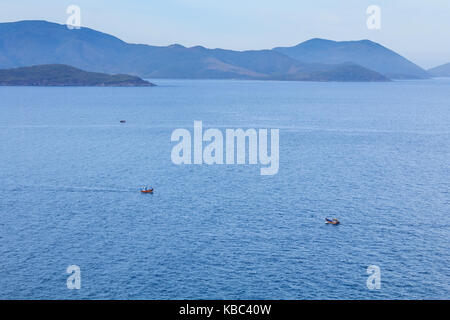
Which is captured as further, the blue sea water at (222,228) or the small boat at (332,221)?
the small boat at (332,221)

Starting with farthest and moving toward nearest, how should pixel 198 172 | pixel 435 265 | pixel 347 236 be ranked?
pixel 198 172
pixel 347 236
pixel 435 265

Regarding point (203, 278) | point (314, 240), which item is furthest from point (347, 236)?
point (203, 278)

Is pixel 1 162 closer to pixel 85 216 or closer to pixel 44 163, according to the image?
pixel 44 163

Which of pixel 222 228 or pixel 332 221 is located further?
pixel 332 221

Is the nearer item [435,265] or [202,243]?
[435,265]

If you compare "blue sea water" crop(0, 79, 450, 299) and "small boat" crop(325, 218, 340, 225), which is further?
"small boat" crop(325, 218, 340, 225)

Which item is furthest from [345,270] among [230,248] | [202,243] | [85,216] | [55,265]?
[85,216]

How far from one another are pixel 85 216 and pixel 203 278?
3753 centimetres

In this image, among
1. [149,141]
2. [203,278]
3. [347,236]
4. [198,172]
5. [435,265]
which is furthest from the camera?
[149,141]

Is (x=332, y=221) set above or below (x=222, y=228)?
above
